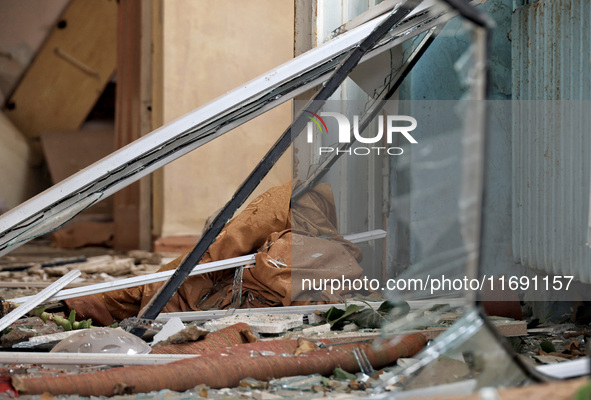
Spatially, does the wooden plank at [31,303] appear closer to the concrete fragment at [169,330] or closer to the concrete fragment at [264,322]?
the concrete fragment at [169,330]

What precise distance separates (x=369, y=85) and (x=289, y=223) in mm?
754

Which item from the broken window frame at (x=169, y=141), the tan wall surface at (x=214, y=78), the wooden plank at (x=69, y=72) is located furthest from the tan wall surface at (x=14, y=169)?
the broken window frame at (x=169, y=141)

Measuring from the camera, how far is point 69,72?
22.7 ft

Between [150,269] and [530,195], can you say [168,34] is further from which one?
[530,195]

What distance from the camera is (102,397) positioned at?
1.27m

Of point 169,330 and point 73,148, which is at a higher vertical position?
point 73,148

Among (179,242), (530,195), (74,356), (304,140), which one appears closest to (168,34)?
(179,242)

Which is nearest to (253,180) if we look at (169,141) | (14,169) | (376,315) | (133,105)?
(169,141)

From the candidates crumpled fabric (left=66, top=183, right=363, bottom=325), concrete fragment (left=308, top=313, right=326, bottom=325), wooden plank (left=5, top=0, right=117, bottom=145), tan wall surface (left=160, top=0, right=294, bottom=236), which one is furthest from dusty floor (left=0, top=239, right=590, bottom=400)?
wooden plank (left=5, top=0, right=117, bottom=145)

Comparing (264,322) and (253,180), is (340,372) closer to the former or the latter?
(264,322)

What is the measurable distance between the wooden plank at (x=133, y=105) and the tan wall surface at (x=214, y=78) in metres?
0.35

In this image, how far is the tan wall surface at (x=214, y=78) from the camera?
4.99m

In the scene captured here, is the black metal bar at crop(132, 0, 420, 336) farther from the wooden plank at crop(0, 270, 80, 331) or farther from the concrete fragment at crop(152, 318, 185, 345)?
the wooden plank at crop(0, 270, 80, 331)

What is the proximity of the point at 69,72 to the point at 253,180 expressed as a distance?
575 cm
